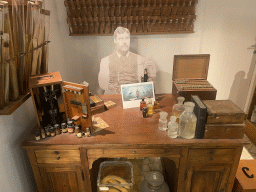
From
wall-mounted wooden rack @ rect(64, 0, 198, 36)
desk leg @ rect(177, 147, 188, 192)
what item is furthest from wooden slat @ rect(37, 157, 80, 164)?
wall-mounted wooden rack @ rect(64, 0, 198, 36)

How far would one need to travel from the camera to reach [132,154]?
1563 millimetres

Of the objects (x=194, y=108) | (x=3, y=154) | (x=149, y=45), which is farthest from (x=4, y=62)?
(x=149, y=45)

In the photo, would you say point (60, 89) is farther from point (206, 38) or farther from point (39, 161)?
point (206, 38)

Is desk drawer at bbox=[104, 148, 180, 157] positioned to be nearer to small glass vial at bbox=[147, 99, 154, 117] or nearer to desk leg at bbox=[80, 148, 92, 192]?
desk leg at bbox=[80, 148, 92, 192]

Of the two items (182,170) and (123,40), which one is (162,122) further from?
(123,40)

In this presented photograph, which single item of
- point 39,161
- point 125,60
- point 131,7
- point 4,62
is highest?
point 131,7

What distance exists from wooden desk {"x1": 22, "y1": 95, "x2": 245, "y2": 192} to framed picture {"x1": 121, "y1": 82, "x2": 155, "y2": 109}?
27 cm

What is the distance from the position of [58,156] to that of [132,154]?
0.61 metres

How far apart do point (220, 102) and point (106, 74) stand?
1.58m

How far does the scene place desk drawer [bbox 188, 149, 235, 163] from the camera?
1540mm

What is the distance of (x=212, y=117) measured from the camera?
1470 mm

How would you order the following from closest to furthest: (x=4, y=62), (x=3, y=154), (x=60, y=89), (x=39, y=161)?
(x=4, y=62) → (x=3, y=154) → (x=39, y=161) → (x=60, y=89)

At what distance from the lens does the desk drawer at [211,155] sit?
154 centimetres

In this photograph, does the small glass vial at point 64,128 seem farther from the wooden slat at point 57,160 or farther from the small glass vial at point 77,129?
the wooden slat at point 57,160
